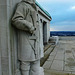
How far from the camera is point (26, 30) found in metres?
2.20

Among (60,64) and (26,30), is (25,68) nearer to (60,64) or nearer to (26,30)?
(26,30)

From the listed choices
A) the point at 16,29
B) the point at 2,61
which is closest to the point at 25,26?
the point at 16,29

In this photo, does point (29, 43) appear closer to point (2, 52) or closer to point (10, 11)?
point (2, 52)

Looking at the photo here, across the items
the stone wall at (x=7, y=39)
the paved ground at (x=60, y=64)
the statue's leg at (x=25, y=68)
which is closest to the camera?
the stone wall at (x=7, y=39)

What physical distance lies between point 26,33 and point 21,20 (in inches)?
11.1

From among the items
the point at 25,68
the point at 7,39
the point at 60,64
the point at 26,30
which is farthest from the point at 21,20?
the point at 60,64

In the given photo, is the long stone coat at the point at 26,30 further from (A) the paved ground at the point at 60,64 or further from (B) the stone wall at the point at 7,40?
(A) the paved ground at the point at 60,64

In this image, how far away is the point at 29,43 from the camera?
7.34ft

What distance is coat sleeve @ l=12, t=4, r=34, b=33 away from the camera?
6.94ft

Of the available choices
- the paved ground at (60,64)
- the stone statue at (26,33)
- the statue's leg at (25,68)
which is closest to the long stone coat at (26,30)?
the stone statue at (26,33)

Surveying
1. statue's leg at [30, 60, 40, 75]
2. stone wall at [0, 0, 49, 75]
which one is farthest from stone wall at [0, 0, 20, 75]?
statue's leg at [30, 60, 40, 75]

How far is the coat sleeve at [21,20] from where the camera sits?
2.12 metres

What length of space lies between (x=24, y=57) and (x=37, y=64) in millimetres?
401

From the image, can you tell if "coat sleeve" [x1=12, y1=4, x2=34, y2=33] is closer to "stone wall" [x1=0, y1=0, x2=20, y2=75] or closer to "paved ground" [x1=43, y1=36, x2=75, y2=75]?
"stone wall" [x1=0, y1=0, x2=20, y2=75]
